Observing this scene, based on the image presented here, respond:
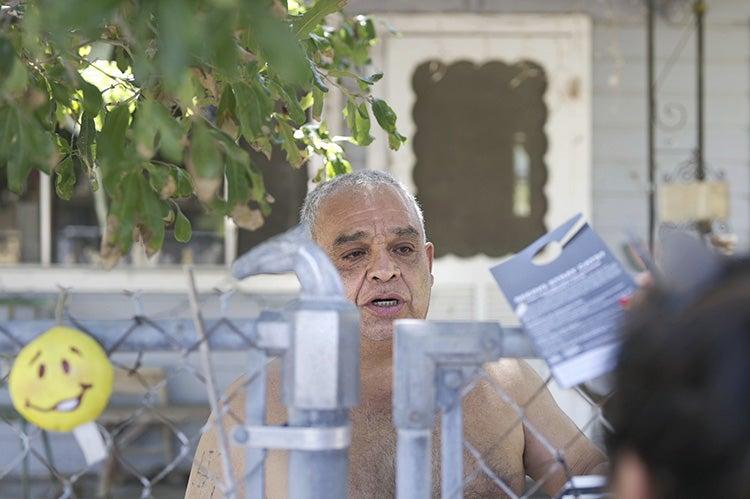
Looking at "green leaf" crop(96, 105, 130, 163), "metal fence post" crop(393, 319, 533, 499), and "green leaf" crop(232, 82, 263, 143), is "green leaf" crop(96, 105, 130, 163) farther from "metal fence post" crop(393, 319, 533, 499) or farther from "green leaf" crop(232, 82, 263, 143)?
"metal fence post" crop(393, 319, 533, 499)

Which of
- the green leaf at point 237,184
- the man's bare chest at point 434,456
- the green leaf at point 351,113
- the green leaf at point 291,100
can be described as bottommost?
the man's bare chest at point 434,456

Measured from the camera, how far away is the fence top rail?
1188 mm

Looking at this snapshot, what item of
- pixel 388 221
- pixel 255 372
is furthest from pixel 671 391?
pixel 388 221

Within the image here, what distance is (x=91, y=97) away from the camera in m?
1.47

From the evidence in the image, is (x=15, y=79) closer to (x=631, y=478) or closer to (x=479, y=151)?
(x=631, y=478)

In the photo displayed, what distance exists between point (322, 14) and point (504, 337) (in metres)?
0.71

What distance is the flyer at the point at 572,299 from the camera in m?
1.09

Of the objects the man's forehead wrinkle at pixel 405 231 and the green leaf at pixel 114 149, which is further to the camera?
the man's forehead wrinkle at pixel 405 231

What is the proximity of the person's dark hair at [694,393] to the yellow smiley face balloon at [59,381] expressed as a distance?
2.08 feet

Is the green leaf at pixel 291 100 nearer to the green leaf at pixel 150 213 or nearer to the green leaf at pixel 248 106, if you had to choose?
the green leaf at pixel 248 106

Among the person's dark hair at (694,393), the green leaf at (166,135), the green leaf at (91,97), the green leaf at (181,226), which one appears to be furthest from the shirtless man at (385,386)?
the person's dark hair at (694,393)

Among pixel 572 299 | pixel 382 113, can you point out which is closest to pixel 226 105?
pixel 382 113

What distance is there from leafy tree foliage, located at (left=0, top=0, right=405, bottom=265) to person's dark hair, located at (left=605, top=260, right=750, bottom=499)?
0.48 meters

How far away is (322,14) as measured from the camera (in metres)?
1.62
